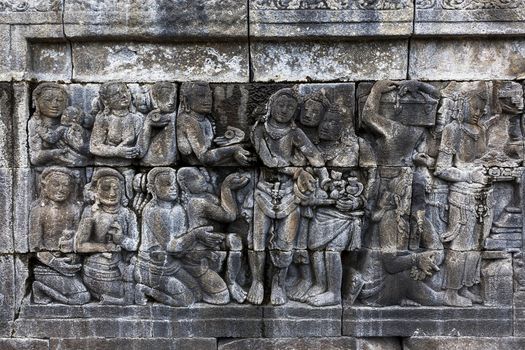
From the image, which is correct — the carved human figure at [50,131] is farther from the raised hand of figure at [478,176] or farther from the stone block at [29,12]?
the raised hand of figure at [478,176]

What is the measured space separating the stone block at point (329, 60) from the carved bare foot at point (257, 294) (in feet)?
6.50

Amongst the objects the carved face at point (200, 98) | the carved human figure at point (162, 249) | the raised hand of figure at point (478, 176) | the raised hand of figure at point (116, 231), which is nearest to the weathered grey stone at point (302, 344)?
the carved human figure at point (162, 249)

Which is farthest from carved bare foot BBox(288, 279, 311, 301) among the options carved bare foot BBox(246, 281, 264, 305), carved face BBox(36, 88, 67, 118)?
carved face BBox(36, 88, 67, 118)

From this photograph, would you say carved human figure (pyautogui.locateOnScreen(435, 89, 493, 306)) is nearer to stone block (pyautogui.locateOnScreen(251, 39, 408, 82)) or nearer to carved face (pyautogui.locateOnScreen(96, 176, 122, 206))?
stone block (pyautogui.locateOnScreen(251, 39, 408, 82))

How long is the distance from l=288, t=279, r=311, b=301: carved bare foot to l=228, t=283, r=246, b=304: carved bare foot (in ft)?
1.52

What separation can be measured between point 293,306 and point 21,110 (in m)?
3.19

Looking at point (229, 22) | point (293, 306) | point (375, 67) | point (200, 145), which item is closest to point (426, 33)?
point (375, 67)

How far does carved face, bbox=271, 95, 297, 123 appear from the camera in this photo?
595 centimetres

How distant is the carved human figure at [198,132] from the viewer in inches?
235

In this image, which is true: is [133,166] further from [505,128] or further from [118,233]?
[505,128]

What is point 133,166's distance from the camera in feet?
20.0

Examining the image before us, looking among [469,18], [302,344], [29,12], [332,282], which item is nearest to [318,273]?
[332,282]

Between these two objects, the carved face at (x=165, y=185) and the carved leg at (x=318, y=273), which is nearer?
the carved face at (x=165, y=185)

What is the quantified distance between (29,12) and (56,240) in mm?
2160
